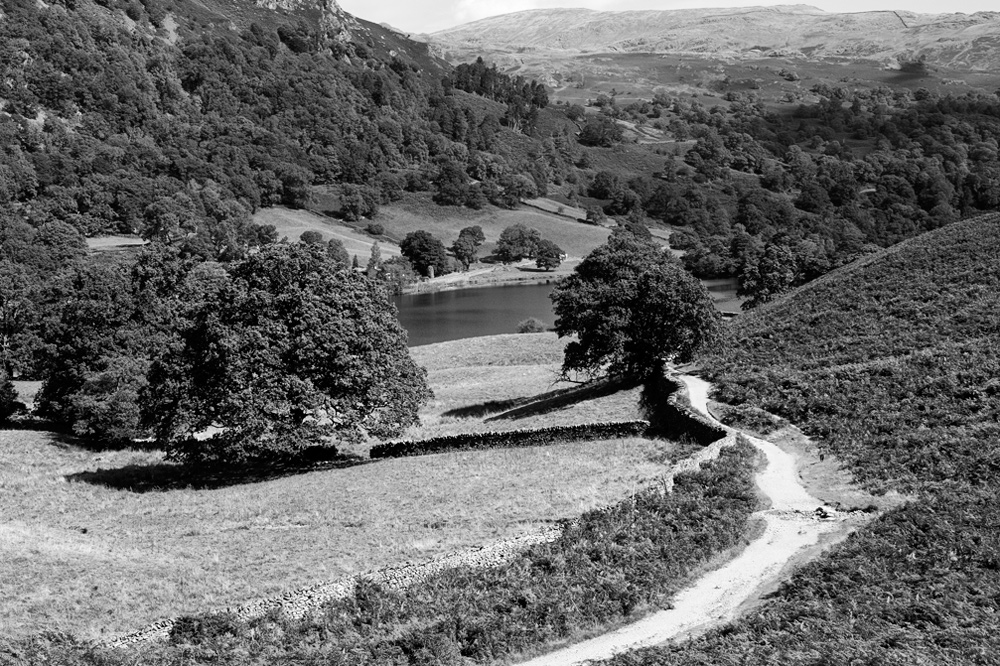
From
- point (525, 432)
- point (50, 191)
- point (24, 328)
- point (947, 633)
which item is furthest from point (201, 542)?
point (50, 191)

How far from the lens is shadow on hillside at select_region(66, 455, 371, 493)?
44719mm

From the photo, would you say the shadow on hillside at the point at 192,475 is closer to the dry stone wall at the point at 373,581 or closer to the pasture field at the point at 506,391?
the pasture field at the point at 506,391

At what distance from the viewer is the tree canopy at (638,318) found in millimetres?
56969

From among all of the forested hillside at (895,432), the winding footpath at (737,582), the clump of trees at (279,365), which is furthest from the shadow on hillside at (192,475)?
the winding footpath at (737,582)

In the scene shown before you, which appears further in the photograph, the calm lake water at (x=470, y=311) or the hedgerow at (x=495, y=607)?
the calm lake water at (x=470, y=311)

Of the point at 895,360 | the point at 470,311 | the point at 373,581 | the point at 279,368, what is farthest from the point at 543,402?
the point at 470,311

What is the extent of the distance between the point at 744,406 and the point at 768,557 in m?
20.8

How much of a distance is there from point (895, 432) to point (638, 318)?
23109 millimetres

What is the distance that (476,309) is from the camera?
522ft

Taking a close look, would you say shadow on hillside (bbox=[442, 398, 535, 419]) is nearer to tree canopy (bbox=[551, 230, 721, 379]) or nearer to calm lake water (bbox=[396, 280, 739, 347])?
tree canopy (bbox=[551, 230, 721, 379])

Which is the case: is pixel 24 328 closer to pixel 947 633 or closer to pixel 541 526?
pixel 541 526

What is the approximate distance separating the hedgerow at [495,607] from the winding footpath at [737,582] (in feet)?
1.85

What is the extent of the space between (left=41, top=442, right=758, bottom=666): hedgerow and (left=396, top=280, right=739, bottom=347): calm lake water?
98114 millimetres

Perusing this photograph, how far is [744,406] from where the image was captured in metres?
46.0
